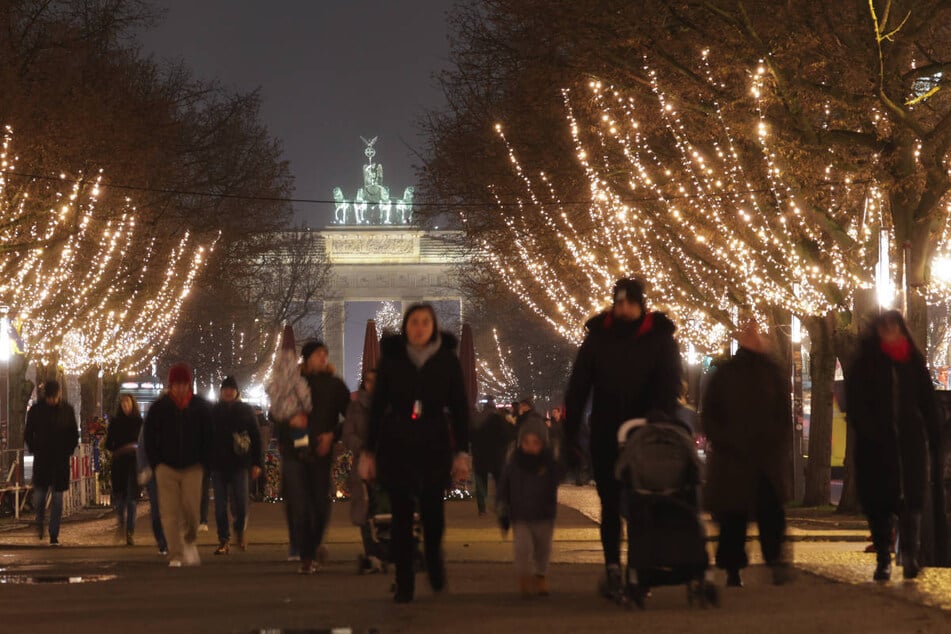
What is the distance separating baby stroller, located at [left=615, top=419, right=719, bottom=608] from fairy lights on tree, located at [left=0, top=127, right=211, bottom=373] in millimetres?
19610

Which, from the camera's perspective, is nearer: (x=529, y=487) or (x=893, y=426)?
(x=893, y=426)

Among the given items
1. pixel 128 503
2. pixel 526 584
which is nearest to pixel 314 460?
pixel 526 584

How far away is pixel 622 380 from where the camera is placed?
9852mm

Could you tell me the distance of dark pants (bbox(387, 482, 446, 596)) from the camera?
32.5 feet

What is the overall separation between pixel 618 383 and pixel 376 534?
3.75 meters

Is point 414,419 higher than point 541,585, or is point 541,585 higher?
point 414,419

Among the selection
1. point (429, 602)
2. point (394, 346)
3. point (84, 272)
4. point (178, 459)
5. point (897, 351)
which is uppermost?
point (84, 272)

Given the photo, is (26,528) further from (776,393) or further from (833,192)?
(776,393)

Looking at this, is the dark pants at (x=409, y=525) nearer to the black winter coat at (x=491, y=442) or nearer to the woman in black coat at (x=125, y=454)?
the woman in black coat at (x=125, y=454)

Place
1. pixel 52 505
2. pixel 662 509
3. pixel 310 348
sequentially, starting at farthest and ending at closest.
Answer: pixel 52 505, pixel 310 348, pixel 662 509

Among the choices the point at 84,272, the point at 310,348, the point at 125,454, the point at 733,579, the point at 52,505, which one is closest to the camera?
the point at 733,579

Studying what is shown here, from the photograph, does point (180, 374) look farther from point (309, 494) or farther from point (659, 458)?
point (659, 458)

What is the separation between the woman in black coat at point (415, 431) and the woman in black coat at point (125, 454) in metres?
9.73

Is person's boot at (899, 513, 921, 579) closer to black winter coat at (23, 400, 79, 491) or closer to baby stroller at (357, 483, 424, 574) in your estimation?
baby stroller at (357, 483, 424, 574)
